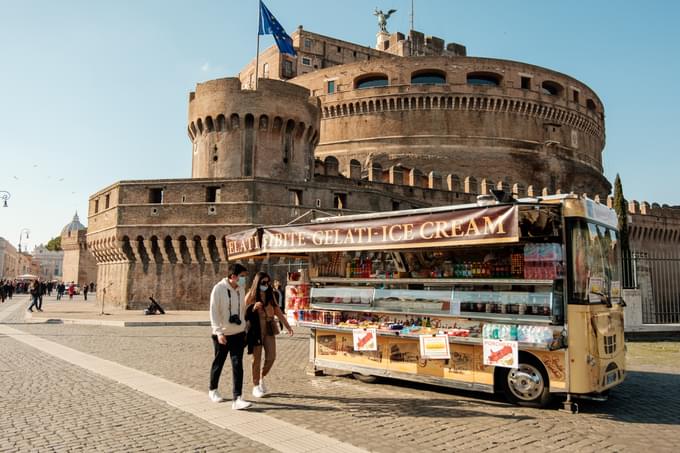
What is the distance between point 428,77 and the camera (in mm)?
50781

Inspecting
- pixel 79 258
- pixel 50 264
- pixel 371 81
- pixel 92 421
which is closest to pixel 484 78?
pixel 371 81

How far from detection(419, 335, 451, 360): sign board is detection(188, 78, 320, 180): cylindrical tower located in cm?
2233

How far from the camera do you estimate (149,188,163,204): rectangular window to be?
25406 millimetres

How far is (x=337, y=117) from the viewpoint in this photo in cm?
4991

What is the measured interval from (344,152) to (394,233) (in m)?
42.6

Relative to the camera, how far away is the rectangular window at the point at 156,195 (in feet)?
83.4

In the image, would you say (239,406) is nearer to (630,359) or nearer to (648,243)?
(630,359)

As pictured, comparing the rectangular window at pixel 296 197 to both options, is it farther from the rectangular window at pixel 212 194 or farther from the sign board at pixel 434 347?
the sign board at pixel 434 347

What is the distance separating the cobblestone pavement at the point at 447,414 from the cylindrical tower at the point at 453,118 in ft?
130

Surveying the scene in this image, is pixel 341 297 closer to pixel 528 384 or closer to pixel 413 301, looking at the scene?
pixel 413 301

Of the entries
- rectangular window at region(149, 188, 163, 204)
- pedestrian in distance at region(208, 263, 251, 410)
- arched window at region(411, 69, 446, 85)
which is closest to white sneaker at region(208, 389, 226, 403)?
pedestrian in distance at region(208, 263, 251, 410)

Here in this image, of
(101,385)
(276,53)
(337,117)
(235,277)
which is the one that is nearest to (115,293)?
(101,385)

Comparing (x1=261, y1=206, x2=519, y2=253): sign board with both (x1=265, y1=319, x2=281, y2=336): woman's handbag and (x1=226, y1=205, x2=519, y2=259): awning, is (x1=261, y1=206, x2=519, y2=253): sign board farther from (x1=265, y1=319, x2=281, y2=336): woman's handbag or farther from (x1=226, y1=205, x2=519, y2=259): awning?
(x1=265, y1=319, x2=281, y2=336): woman's handbag

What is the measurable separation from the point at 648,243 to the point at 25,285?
62836 millimetres
